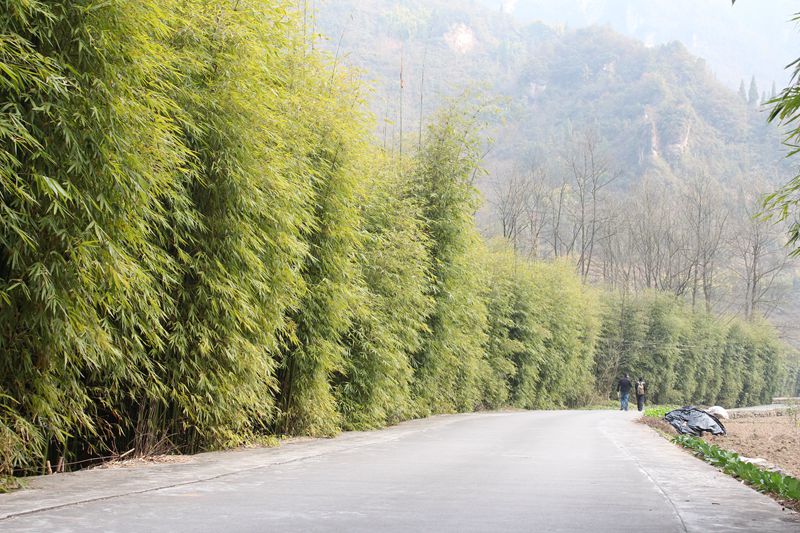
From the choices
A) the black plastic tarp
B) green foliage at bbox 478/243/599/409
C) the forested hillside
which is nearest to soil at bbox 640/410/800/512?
the black plastic tarp

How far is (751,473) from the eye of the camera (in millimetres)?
7398

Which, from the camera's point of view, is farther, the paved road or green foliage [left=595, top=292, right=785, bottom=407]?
green foliage [left=595, top=292, right=785, bottom=407]

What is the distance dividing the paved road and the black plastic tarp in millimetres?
5586

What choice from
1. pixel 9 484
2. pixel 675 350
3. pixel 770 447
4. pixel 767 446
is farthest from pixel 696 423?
pixel 675 350

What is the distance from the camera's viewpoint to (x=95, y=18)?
5.03 m

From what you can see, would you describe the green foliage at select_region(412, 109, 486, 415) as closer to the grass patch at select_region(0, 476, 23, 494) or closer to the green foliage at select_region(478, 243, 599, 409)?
the green foliage at select_region(478, 243, 599, 409)

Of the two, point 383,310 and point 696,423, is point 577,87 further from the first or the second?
point 383,310

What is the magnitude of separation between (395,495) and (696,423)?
10996 mm

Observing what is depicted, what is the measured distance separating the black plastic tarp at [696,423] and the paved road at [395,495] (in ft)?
18.3

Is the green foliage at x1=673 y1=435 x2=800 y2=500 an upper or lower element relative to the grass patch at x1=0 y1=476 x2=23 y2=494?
lower

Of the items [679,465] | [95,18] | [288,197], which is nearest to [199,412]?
[288,197]

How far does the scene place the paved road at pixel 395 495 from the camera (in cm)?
446

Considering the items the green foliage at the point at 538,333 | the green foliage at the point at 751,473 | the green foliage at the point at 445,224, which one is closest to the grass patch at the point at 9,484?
the green foliage at the point at 751,473

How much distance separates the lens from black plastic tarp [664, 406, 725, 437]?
14.6 meters
